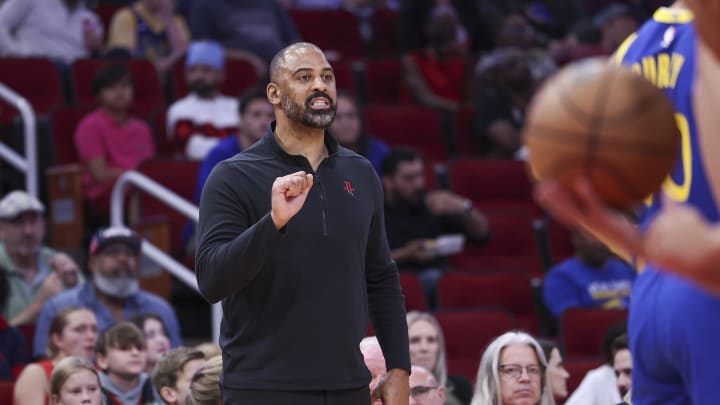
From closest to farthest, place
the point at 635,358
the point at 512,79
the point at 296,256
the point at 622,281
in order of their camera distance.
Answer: the point at 635,358 < the point at 296,256 < the point at 622,281 < the point at 512,79

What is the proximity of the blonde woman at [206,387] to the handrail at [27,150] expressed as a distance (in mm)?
3517

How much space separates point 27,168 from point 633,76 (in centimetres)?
631

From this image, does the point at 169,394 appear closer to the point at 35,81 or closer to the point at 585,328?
the point at 585,328

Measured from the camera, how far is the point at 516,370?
5363 mm

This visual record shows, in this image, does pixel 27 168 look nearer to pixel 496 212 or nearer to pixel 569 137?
pixel 496 212

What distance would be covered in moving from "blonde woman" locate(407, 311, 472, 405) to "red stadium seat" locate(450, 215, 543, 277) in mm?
2491

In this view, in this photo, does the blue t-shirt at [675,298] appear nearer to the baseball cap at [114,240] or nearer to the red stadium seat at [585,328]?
the red stadium seat at [585,328]

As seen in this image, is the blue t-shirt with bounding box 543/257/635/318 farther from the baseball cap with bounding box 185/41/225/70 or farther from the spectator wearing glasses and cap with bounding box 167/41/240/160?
the baseball cap with bounding box 185/41/225/70

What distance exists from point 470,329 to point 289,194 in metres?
3.92

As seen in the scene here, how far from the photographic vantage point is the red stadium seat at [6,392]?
5.55 meters

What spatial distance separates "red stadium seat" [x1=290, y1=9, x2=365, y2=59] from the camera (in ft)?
37.3

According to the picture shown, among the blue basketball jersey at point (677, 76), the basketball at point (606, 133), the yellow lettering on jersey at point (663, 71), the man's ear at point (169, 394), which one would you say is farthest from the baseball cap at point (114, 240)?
the basketball at point (606, 133)

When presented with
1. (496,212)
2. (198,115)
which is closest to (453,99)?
(496,212)

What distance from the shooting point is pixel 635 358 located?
8.66ft
